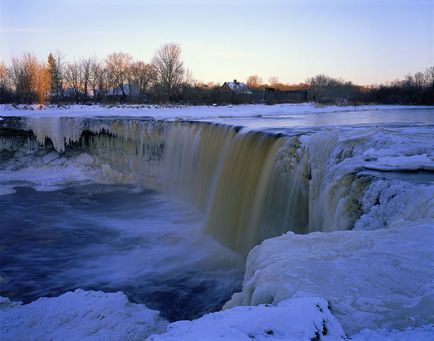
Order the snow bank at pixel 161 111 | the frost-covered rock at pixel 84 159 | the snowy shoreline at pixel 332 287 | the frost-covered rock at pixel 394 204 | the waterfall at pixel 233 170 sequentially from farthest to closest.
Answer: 1. the snow bank at pixel 161 111
2. the frost-covered rock at pixel 84 159
3. the waterfall at pixel 233 170
4. the frost-covered rock at pixel 394 204
5. the snowy shoreline at pixel 332 287

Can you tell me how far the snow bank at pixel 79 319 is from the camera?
5.50 meters

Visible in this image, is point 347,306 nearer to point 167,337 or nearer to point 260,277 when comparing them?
point 260,277

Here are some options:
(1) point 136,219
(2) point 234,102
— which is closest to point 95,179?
(1) point 136,219

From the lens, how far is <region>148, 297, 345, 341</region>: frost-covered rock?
245 centimetres

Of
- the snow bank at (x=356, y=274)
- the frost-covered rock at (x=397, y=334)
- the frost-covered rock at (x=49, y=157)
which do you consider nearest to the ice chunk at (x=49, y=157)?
the frost-covered rock at (x=49, y=157)

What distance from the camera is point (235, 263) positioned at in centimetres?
831

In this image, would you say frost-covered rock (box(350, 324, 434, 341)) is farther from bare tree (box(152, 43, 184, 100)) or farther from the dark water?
bare tree (box(152, 43, 184, 100))

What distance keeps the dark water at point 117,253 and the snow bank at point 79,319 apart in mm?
521

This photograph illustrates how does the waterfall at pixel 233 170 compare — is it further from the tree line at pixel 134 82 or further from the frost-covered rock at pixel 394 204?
the tree line at pixel 134 82

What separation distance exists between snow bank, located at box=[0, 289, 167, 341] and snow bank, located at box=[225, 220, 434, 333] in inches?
91.6

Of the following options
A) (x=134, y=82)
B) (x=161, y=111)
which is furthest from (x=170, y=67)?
(x=161, y=111)

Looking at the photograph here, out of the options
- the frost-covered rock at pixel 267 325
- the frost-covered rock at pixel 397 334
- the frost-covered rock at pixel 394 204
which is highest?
the frost-covered rock at pixel 394 204

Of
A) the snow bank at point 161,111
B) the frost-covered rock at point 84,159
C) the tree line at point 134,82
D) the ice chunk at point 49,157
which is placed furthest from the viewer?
the tree line at point 134,82

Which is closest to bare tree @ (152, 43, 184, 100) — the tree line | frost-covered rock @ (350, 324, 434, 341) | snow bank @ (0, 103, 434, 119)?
the tree line
